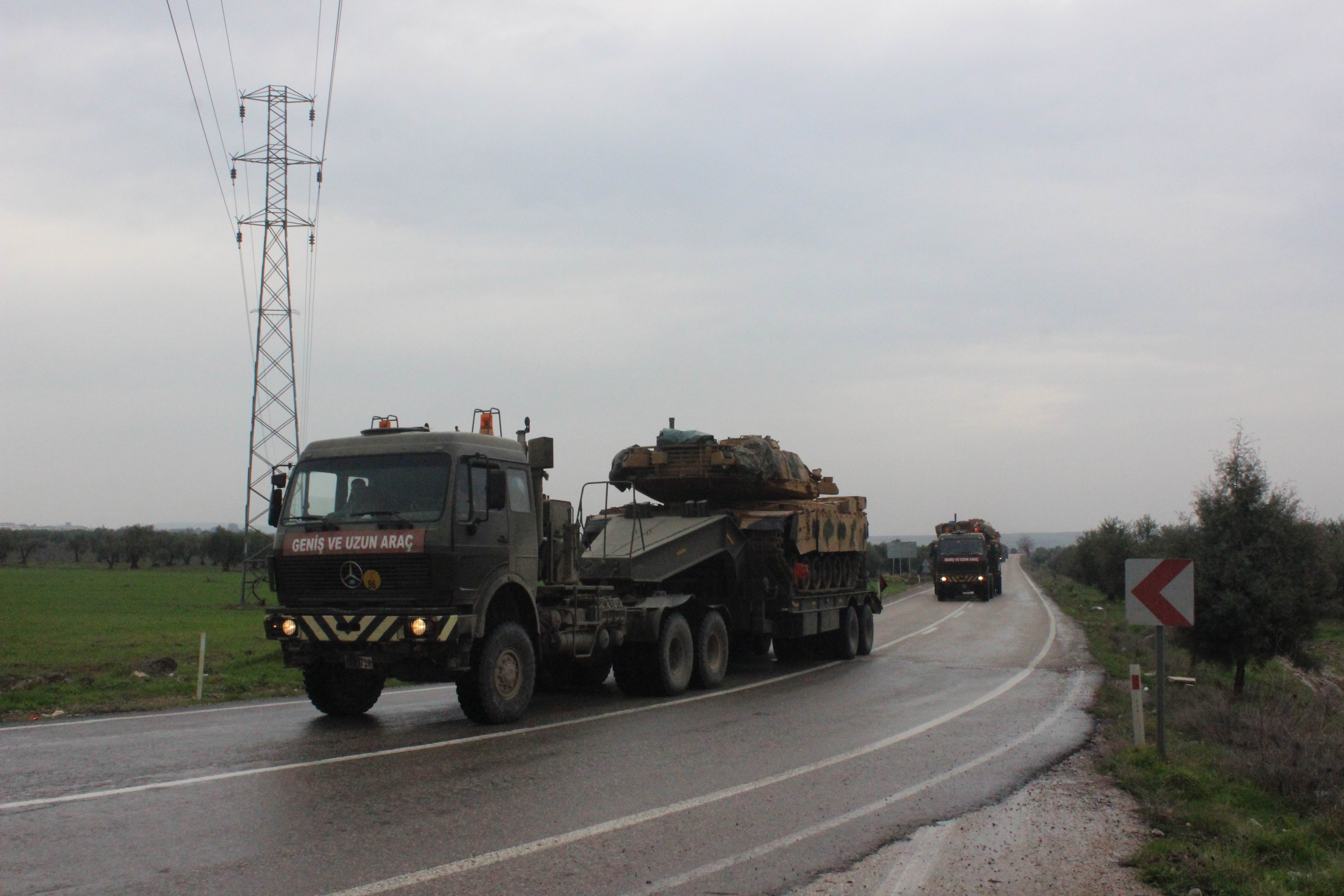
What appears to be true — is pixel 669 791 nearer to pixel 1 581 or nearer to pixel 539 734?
pixel 539 734

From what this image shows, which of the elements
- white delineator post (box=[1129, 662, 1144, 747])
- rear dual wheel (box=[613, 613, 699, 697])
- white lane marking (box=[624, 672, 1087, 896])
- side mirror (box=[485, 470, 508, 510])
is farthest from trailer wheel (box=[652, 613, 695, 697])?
white delineator post (box=[1129, 662, 1144, 747])

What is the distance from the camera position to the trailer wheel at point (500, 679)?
10742 mm

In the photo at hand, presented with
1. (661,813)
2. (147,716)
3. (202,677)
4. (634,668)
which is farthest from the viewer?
(202,677)

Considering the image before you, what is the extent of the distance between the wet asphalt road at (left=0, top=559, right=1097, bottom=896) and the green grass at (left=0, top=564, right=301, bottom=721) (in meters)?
1.81

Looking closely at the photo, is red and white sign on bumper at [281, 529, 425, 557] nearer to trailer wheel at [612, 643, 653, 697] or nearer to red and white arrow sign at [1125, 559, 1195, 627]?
trailer wheel at [612, 643, 653, 697]

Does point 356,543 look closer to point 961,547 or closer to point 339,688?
point 339,688

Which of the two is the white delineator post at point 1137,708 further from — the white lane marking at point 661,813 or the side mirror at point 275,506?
the side mirror at point 275,506

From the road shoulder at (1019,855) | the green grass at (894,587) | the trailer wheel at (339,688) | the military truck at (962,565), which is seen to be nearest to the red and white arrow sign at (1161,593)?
the road shoulder at (1019,855)

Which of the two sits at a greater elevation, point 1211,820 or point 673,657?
point 673,657

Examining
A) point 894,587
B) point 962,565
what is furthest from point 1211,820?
point 894,587

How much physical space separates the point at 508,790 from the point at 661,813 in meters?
1.27

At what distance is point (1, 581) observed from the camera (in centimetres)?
6334

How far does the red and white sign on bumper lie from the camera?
33.8 ft

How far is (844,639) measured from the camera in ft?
64.5
